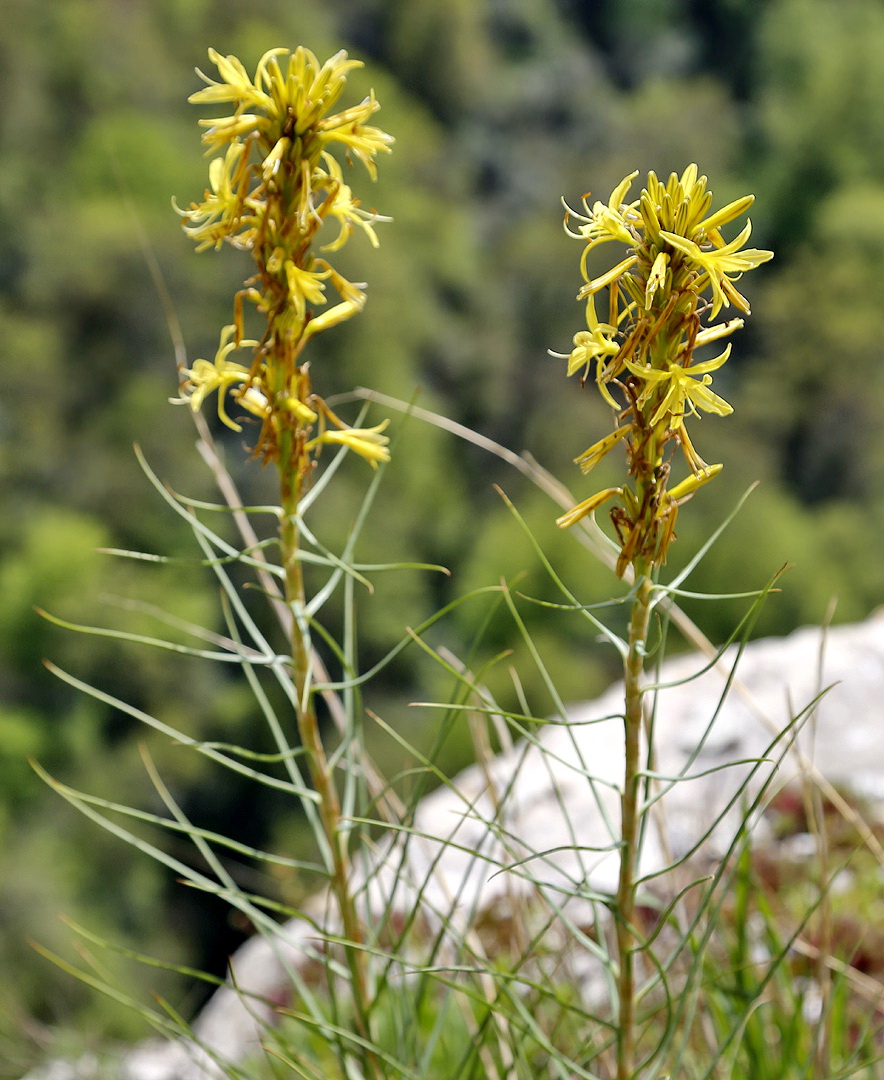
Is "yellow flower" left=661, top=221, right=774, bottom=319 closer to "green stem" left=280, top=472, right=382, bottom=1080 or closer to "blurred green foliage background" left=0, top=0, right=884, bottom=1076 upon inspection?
"green stem" left=280, top=472, right=382, bottom=1080

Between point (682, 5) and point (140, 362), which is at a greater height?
point (682, 5)

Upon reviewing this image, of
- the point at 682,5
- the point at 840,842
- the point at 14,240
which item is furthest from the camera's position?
the point at 682,5

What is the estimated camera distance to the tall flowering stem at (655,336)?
0.98 ft

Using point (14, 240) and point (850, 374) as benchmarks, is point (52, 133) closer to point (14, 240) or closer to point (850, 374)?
point (14, 240)

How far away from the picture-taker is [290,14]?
25.7 ft

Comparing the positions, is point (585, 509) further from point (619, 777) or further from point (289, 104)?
point (619, 777)

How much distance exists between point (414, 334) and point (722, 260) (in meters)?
7.75

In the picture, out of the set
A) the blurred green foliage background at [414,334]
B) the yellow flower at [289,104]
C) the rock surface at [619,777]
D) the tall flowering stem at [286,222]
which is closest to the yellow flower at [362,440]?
the tall flowering stem at [286,222]

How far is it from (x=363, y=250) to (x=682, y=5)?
4.65 metres

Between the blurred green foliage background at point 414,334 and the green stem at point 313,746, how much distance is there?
15.6 ft

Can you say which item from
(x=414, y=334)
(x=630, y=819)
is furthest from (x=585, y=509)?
(x=414, y=334)

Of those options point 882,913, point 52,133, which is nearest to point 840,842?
point 882,913

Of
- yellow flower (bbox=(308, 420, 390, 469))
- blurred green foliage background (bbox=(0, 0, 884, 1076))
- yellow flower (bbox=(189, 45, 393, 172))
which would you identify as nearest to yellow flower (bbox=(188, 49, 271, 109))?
yellow flower (bbox=(189, 45, 393, 172))

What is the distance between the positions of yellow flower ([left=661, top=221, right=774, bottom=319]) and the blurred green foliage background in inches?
194
